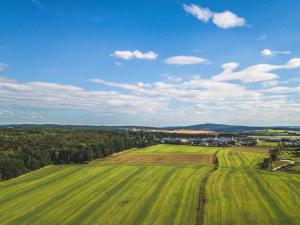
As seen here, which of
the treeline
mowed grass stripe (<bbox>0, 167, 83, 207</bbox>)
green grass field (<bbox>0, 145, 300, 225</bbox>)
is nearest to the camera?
green grass field (<bbox>0, 145, 300, 225</bbox>)

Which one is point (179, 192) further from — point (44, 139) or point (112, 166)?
point (44, 139)

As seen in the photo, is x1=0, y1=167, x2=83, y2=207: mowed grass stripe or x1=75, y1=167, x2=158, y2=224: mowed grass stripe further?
x1=0, y1=167, x2=83, y2=207: mowed grass stripe

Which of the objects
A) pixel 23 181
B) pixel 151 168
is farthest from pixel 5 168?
pixel 151 168

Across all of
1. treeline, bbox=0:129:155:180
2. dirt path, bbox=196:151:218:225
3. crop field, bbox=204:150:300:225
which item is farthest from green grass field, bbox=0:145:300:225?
treeline, bbox=0:129:155:180

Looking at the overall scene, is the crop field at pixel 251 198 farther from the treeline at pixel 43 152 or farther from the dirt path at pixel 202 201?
the treeline at pixel 43 152

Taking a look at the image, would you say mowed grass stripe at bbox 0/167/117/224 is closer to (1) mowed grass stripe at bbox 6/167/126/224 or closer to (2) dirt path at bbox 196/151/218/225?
(1) mowed grass stripe at bbox 6/167/126/224

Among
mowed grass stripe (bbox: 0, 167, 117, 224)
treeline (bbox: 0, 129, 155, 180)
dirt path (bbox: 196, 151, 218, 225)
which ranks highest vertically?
treeline (bbox: 0, 129, 155, 180)

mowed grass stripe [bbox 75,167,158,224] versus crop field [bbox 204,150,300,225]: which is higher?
crop field [bbox 204,150,300,225]

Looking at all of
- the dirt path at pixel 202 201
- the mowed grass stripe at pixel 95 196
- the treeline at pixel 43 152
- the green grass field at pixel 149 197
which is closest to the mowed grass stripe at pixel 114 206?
the green grass field at pixel 149 197
